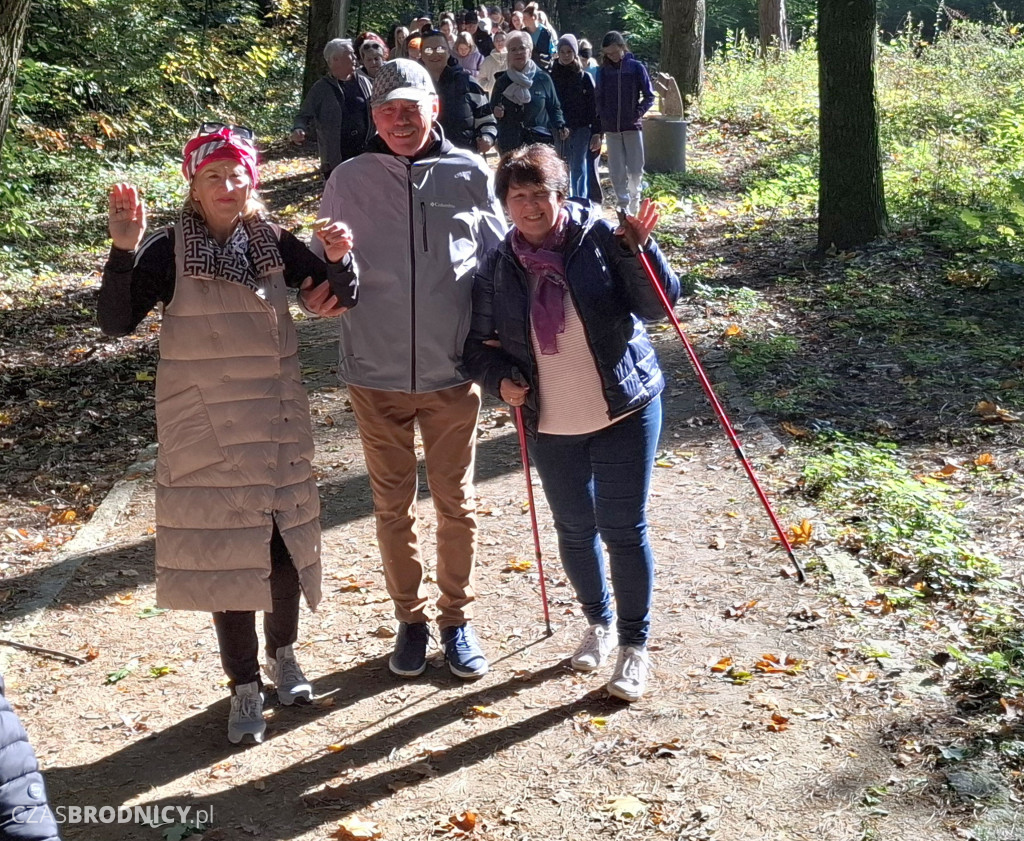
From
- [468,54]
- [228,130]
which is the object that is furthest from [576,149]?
[228,130]

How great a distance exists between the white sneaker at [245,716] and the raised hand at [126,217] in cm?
172

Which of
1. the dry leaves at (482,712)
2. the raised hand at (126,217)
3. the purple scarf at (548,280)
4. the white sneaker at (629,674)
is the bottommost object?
the dry leaves at (482,712)

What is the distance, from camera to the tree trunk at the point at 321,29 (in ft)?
61.5

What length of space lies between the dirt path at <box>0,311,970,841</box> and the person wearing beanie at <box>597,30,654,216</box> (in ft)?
25.1

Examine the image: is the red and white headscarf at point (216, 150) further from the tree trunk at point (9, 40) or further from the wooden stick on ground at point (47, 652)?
the tree trunk at point (9, 40)

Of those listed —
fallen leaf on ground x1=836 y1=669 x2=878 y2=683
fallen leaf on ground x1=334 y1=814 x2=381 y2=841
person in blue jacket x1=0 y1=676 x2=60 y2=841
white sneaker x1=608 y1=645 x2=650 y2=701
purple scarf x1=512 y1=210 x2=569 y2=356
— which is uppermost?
purple scarf x1=512 y1=210 x2=569 y2=356

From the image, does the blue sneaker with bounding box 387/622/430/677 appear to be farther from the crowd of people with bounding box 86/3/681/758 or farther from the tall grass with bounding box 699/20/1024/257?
the tall grass with bounding box 699/20/1024/257

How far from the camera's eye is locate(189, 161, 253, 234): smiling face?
3.86m

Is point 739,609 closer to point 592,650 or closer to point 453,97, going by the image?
point 592,650

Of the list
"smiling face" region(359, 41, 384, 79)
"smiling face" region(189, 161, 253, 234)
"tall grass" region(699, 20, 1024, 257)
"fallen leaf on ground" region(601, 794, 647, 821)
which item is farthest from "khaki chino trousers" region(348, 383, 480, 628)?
"smiling face" region(359, 41, 384, 79)

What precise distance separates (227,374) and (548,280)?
4.00 feet

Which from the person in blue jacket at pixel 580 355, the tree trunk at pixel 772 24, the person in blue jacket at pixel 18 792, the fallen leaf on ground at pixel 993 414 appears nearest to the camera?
the person in blue jacket at pixel 18 792

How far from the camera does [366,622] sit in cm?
537

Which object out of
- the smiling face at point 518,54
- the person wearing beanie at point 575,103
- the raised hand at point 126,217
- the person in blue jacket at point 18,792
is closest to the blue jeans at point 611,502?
the raised hand at point 126,217
